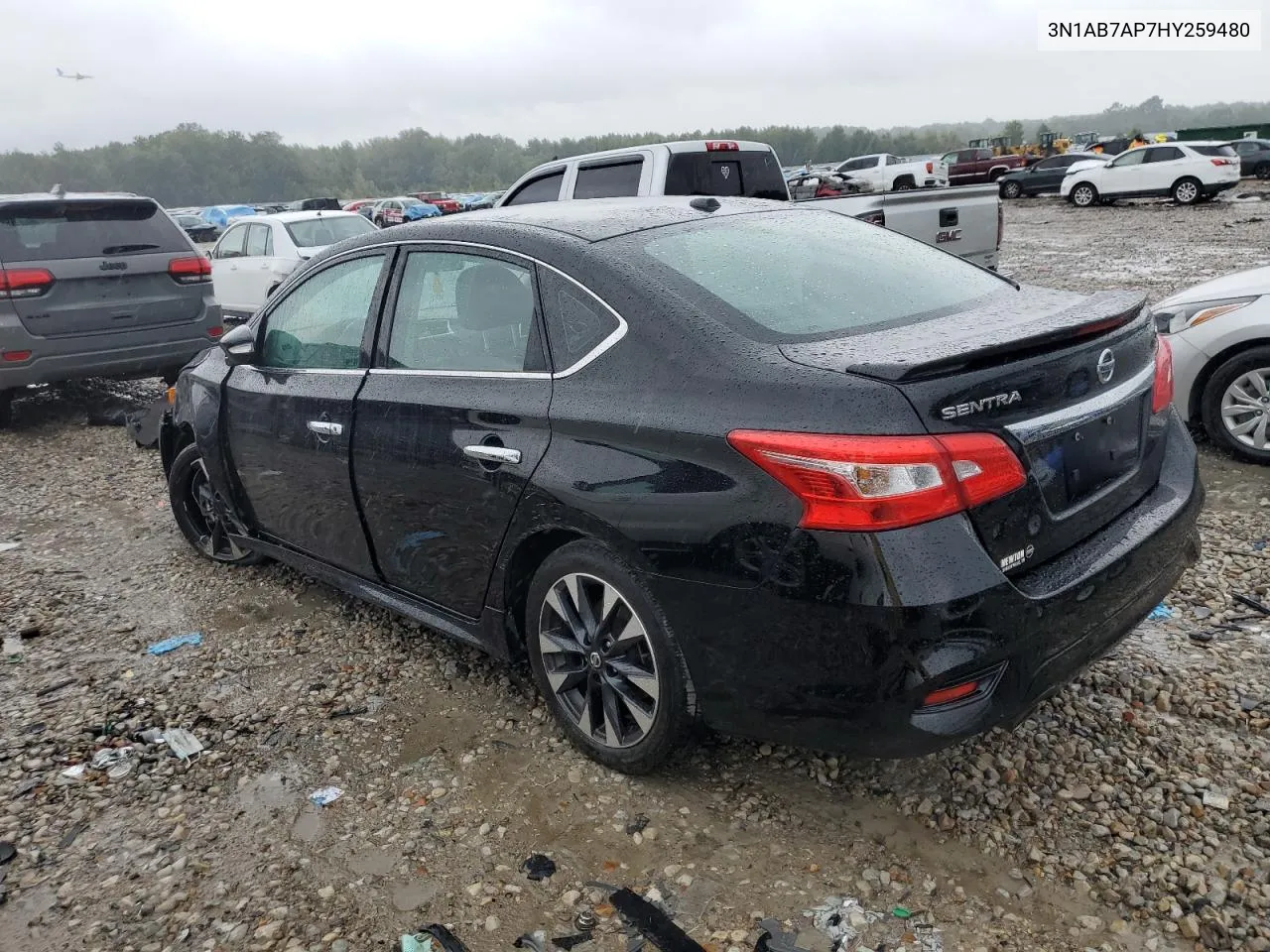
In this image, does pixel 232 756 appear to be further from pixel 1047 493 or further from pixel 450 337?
pixel 1047 493

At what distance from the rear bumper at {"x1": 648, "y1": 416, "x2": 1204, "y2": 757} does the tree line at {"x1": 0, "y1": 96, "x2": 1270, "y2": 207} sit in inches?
3655

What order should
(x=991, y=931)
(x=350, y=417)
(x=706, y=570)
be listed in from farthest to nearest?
1. (x=350, y=417)
2. (x=706, y=570)
3. (x=991, y=931)

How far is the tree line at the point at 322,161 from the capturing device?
10294 cm

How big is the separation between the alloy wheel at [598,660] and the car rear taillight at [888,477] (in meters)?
0.71

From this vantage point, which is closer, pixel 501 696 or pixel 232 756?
pixel 232 756

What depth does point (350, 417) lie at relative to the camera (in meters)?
3.51

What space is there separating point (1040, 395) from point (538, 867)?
5.94 ft

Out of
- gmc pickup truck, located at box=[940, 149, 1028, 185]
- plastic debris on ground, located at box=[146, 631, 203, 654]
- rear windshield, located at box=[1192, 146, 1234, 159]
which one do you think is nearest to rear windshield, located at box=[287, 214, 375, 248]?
plastic debris on ground, located at box=[146, 631, 203, 654]

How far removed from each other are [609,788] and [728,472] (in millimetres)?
1162

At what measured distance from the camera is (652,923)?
2377 millimetres

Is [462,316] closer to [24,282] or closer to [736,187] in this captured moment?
[736,187]

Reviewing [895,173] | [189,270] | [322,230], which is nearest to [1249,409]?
[189,270]

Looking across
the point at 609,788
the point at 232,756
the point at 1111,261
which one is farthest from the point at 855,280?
the point at 1111,261

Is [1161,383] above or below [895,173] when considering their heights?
below
